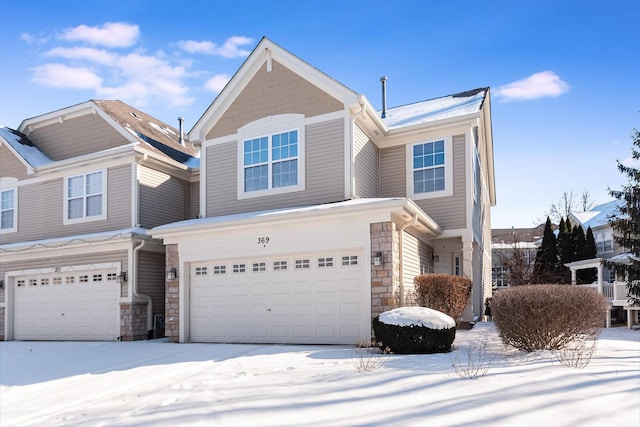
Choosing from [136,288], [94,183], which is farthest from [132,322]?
[94,183]

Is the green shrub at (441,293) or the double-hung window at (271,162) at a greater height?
the double-hung window at (271,162)

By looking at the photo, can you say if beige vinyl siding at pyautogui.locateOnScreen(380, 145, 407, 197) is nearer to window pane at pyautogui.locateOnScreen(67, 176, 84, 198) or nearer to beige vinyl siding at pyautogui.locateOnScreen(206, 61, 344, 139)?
beige vinyl siding at pyautogui.locateOnScreen(206, 61, 344, 139)

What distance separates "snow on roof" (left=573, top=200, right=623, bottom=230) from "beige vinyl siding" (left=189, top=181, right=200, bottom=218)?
1973 cm

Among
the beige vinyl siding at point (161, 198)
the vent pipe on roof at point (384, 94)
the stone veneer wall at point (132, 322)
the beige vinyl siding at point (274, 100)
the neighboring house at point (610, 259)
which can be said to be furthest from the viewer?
the vent pipe on roof at point (384, 94)

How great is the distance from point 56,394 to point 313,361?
3.92 meters

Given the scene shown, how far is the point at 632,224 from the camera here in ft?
47.6

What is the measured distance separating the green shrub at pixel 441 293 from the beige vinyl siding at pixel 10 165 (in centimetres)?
1413

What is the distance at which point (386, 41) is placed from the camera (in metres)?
12.9

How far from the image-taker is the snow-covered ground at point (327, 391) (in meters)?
5.07

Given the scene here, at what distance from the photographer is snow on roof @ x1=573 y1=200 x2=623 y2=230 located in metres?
26.8

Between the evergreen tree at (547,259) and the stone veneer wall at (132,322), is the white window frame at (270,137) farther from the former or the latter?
the evergreen tree at (547,259)

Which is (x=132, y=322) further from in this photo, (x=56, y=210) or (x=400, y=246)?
(x=400, y=246)

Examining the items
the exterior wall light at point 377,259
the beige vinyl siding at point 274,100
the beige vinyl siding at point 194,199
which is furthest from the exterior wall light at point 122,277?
the exterior wall light at point 377,259

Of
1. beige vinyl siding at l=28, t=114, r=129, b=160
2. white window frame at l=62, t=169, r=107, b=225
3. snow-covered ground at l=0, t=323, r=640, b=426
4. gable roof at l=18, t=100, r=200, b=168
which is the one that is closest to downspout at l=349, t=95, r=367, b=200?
snow-covered ground at l=0, t=323, r=640, b=426
